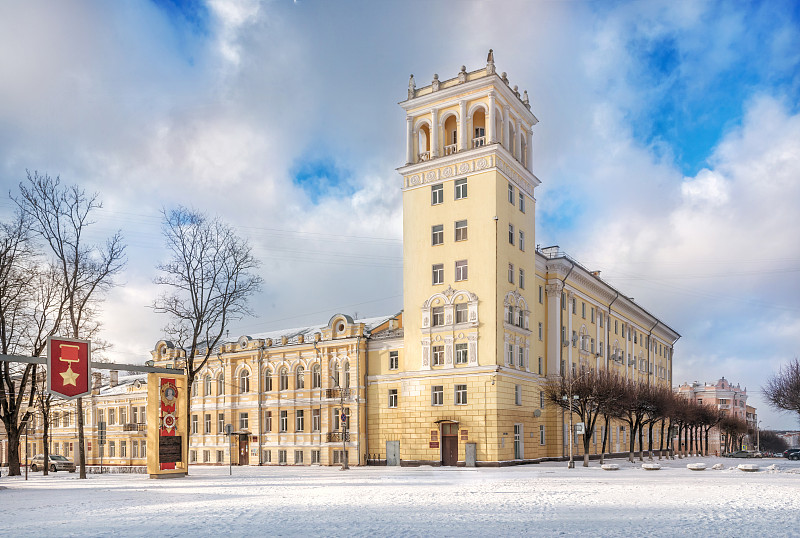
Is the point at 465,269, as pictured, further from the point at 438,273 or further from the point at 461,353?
the point at 461,353

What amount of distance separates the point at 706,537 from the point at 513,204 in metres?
39.7

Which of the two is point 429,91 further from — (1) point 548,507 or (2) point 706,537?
(2) point 706,537

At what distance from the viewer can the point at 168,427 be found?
116 feet

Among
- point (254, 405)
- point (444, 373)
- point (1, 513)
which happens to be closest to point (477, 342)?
point (444, 373)

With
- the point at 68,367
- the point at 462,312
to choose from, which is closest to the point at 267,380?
the point at 462,312

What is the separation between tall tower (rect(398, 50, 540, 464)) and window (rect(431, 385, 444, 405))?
7 centimetres

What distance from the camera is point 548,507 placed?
64.5ft

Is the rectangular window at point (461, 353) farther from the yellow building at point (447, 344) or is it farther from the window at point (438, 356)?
the window at point (438, 356)

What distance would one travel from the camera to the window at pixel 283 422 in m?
59.0

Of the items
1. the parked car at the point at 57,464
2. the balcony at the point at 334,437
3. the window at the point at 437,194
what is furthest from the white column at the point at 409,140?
the parked car at the point at 57,464

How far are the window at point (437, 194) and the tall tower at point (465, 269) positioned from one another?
76mm

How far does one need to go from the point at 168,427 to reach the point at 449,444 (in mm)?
20851

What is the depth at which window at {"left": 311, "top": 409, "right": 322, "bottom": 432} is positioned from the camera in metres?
57.4

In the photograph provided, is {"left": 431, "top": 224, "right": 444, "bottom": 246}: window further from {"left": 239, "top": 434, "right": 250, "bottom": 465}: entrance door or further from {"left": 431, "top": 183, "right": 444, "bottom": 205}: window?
{"left": 239, "top": 434, "right": 250, "bottom": 465}: entrance door
